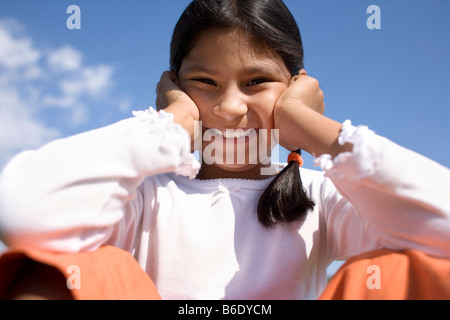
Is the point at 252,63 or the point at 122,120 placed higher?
the point at 252,63

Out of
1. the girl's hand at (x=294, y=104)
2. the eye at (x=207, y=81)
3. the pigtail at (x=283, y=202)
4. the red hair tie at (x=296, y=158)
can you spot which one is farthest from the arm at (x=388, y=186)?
the eye at (x=207, y=81)

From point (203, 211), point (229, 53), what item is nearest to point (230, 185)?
point (203, 211)

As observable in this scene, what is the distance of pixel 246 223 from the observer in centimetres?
135

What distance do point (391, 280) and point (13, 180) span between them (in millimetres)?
871

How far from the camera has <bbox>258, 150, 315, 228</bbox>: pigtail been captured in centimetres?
131

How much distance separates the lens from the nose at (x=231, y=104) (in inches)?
53.2

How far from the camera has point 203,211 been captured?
4.49 ft

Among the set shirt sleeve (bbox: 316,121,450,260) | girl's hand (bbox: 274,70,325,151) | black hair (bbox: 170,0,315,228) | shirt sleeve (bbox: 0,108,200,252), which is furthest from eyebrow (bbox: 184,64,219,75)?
shirt sleeve (bbox: 316,121,450,260)

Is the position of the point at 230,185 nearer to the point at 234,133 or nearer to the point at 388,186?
the point at 234,133

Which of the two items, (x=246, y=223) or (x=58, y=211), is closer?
(x=58, y=211)

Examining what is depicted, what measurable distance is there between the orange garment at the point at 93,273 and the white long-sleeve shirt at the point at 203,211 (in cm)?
3

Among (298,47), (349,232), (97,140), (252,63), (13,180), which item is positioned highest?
(298,47)

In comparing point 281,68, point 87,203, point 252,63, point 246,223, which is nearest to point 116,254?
point 87,203
